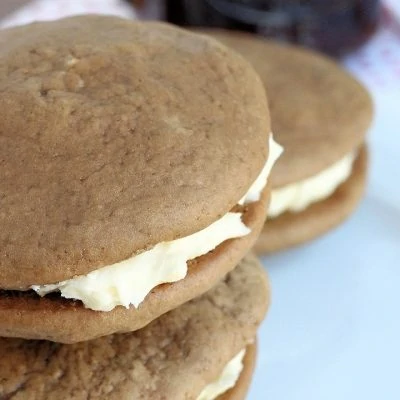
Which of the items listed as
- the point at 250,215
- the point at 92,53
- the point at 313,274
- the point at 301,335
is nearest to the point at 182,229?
the point at 250,215

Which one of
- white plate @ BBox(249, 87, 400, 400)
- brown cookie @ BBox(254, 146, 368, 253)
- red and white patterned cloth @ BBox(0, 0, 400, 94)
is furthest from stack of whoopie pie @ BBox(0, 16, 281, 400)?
red and white patterned cloth @ BBox(0, 0, 400, 94)

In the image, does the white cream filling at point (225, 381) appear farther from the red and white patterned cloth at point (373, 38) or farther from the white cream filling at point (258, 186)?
the red and white patterned cloth at point (373, 38)

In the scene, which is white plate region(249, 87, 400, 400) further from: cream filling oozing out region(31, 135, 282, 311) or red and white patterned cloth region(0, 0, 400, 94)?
red and white patterned cloth region(0, 0, 400, 94)

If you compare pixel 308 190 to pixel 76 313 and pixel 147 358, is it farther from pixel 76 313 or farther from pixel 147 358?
pixel 76 313

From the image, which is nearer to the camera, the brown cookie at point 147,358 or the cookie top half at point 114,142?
the cookie top half at point 114,142

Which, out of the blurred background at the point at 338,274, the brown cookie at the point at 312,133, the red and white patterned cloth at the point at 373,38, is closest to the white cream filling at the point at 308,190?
the brown cookie at the point at 312,133
